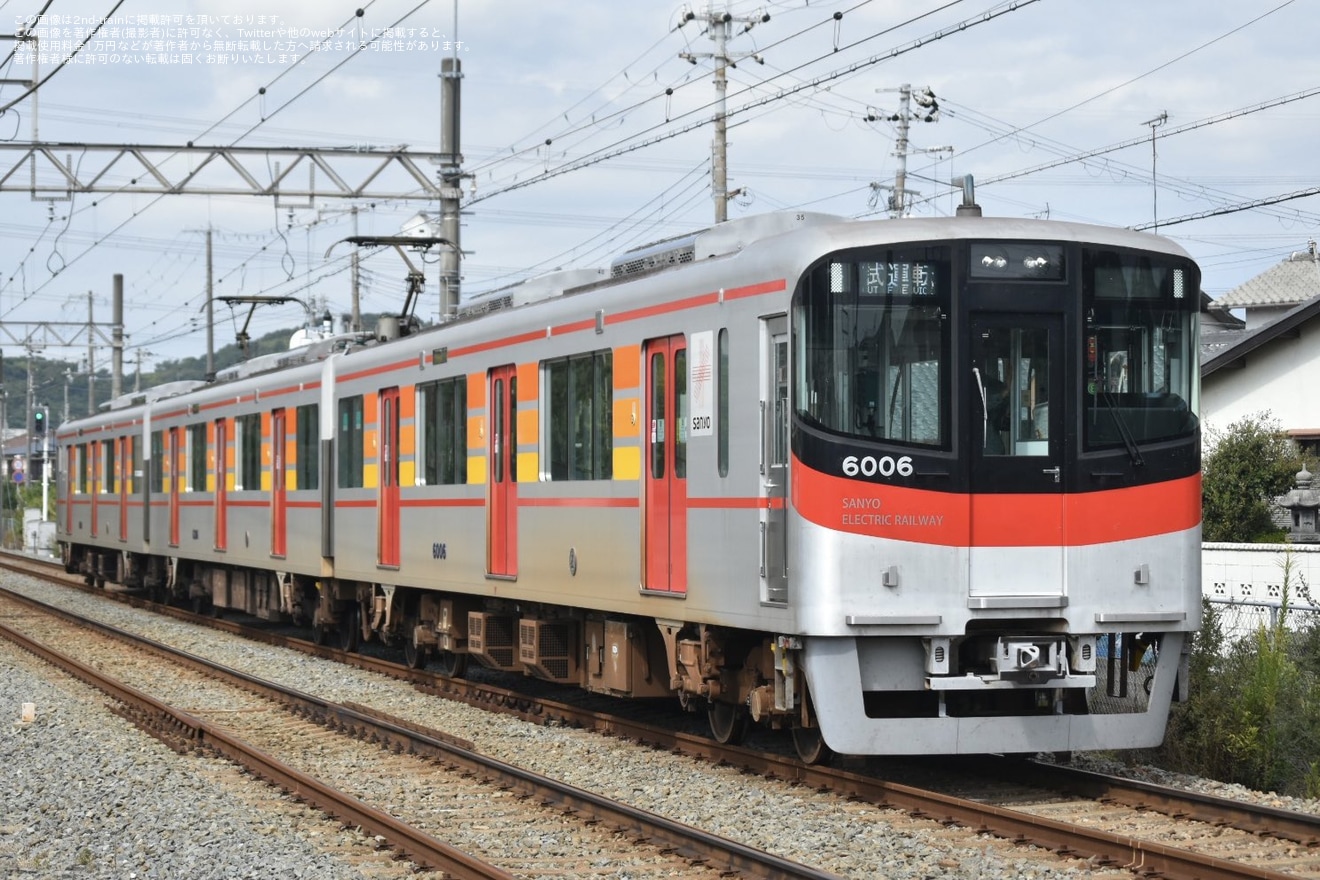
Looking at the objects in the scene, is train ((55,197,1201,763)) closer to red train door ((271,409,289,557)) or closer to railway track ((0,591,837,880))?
railway track ((0,591,837,880))

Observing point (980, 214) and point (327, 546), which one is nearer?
point (980, 214)

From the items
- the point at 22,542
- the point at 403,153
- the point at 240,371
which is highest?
the point at 403,153

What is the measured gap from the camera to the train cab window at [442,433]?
1445cm

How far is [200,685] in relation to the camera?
52.5 feet

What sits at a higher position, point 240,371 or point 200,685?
point 240,371

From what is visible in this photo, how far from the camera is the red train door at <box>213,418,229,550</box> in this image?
2247 centimetres

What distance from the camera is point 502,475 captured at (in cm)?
1359

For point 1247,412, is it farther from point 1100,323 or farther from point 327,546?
point 1100,323

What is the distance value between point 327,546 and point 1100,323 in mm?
10533

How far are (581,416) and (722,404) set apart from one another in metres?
2.16

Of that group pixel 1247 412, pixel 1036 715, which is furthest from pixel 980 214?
pixel 1247 412

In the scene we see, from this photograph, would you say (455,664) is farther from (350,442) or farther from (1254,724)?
(1254,724)

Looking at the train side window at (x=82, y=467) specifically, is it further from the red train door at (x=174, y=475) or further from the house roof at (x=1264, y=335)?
the house roof at (x=1264, y=335)

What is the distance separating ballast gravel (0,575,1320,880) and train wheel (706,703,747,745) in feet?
0.93
